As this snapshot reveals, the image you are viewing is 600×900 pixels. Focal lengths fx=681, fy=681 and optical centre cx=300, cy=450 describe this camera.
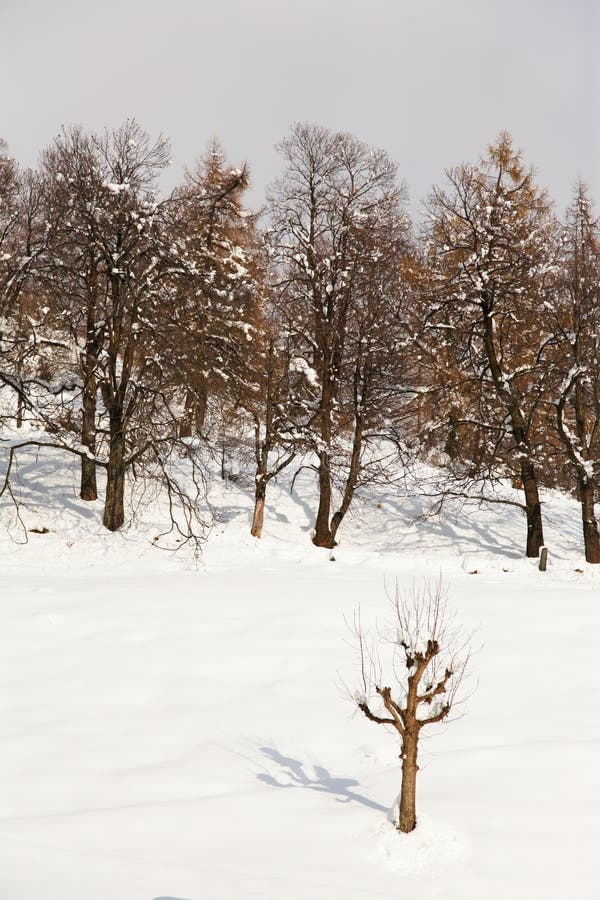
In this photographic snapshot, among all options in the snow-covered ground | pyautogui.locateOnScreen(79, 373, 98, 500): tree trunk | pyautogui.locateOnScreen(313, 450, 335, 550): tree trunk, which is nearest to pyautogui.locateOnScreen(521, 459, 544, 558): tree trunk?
the snow-covered ground

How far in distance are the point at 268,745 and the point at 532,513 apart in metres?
14.1

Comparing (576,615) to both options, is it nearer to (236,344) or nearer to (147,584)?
(147,584)

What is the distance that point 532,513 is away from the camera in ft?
64.5

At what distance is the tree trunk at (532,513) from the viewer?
1952 cm

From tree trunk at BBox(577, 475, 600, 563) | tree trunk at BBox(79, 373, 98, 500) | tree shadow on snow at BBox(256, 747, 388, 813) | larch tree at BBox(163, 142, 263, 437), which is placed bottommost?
tree shadow on snow at BBox(256, 747, 388, 813)

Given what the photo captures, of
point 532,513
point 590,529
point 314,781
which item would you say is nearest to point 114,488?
point 532,513

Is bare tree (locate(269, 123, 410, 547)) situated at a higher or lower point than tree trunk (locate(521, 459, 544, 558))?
higher

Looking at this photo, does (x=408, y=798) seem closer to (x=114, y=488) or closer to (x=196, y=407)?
(x=114, y=488)

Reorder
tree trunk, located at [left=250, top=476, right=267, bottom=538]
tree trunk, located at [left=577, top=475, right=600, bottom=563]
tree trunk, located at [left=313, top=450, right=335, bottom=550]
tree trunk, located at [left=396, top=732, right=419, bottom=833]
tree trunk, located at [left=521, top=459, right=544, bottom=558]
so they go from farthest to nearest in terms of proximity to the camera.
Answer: tree trunk, located at [left=250, top=476, right=267, bottom=538]
tree trunk, located at [left=313, top=450, right=335, bottom=550]
tree trunk, located at [left=521, top=459, right=544, bottom=558]
tree trunk, located at [left=577, top=475, right=600, bottom=563]
tree trunk, located at [left=396, top=732, right=419, bottom=833]

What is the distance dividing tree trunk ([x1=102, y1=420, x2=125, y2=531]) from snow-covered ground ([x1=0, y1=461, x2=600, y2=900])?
2.44 metres

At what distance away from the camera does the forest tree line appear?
1786cm

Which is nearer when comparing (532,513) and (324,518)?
(532,513)

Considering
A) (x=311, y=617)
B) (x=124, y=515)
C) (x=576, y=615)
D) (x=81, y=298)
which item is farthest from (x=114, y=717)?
(x=81, y=298)

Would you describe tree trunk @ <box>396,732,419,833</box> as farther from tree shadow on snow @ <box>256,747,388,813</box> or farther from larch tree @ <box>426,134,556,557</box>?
larch tree @ <box>426,134,556,557</box>
